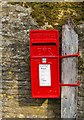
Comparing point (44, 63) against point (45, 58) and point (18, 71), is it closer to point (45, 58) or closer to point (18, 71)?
point (45, 58)

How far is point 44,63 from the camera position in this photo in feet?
13.2

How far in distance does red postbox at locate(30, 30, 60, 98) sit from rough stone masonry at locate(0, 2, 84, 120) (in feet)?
0.63

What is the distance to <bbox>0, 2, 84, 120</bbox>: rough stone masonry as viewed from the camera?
4203 millimetres

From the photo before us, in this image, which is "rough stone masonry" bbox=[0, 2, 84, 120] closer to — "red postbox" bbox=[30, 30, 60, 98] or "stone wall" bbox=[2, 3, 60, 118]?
"stone wall" bbox=[2, 3, 60, 118]

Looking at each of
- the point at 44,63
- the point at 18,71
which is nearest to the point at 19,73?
the point at 18,71

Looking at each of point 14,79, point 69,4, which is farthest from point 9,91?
point 69,4

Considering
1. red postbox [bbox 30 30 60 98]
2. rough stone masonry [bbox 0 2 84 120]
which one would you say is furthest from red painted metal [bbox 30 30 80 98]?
rough stone masonry [bbox 0 2 84 120]

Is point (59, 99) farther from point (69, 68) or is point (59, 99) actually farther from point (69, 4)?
point (69, 4)

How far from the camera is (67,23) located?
416 cm

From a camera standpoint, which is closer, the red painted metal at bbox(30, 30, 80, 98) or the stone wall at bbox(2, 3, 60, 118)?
the red painted metal at bbox(30, 30, 80, 98)

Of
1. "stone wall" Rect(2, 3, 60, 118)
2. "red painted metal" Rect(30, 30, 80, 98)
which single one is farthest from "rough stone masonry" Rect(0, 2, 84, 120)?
"red painted metal" Rect(30, 30, 80, 98)

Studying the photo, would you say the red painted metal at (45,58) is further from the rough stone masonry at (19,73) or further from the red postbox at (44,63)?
the rough stone masonry at (19,73)

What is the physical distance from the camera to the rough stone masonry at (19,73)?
4203 mm

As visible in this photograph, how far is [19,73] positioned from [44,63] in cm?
38
